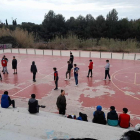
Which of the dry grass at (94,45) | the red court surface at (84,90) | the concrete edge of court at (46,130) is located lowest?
the red court surface at (84,90)

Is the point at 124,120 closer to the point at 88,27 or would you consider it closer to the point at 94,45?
the point at 94,45

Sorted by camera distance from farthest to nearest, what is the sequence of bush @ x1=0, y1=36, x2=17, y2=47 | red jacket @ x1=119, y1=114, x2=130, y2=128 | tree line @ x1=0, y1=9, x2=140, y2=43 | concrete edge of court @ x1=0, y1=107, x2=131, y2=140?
tree line @ x1=0, y1=9, x2=140, y2=43 → bush @ x1=0, y1=36, x2=17, y2=47 → red jacket @ x1=119, y1=114, x2=130, y2=128 → concrete edge of court @ x1=0, y1=107, x2=131, y2=140

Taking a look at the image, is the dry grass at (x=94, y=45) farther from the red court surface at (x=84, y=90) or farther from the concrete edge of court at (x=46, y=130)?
the concrete edge of court at (x=46, y=130)

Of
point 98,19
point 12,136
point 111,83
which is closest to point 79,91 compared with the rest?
point 111,83

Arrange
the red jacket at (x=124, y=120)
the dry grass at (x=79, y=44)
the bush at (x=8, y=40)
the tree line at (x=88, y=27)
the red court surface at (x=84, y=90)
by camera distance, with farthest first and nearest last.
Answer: the tree line at (x=88, y=27) → the bush at (x=8, y=40) → the dry grass at (x=79, y=44) → the red court surface at (x=84, y=90) → the red jacket at (x=124, y=120)

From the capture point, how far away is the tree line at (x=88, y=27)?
164 feet

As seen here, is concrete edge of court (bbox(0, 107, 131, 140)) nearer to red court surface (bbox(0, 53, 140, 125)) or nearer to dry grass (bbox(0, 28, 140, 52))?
red court surface (bbox(0, 53, 140, 125))

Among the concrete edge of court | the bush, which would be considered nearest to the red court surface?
the concrete edge of court

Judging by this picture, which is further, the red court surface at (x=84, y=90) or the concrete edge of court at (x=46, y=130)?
the red court surface at (x=84, y=90)

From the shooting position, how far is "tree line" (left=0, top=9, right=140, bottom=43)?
50003mm

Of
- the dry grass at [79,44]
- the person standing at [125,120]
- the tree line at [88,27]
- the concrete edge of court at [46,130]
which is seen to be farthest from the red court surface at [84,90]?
the tree line at [88,27]

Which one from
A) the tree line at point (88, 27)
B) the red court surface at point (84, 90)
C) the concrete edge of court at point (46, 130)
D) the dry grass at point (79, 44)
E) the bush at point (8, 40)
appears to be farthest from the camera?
the tree line at point (88, 27)

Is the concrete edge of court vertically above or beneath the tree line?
beneath

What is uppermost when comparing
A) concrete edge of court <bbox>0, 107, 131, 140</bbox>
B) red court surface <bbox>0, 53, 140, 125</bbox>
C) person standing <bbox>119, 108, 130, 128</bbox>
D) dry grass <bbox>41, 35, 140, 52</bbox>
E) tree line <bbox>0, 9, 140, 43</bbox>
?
tree line <bbox>0, 9, 140, 43</bbox>
